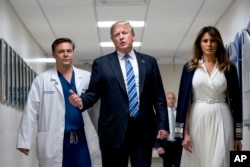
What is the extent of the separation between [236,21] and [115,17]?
2.04 metres

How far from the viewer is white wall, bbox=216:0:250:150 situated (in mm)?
5920

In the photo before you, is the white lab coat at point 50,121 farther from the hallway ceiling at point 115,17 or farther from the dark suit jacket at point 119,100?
the hallway ceiling at point 115,17

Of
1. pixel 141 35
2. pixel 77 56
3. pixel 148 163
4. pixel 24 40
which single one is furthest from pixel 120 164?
pixel 77 56

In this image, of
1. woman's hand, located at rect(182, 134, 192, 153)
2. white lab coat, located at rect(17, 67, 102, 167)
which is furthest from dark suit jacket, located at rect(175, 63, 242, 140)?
white lab coat, located at rect(17, 67, 102, 167)

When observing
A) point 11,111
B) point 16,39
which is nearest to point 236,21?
point 16,39

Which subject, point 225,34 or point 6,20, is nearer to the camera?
point 6,20

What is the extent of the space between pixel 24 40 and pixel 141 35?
2335mm

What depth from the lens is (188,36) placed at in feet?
31.3

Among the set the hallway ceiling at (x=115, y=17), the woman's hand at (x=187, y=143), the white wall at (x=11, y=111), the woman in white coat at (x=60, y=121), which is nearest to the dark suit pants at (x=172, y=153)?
the hallway ceiling at (x=115, y=17)

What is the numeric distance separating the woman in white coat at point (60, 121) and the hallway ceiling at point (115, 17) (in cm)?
301

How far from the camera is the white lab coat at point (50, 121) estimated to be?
3.73m

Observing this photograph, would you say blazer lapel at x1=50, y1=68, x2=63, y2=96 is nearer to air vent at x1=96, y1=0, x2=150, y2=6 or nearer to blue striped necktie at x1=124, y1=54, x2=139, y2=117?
blue striped necktie at x1=124, y1=54, x2=139, y2=117

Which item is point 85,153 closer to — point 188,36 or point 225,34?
point 225,34

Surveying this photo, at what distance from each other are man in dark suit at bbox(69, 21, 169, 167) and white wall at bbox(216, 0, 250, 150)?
A: 2566mm
